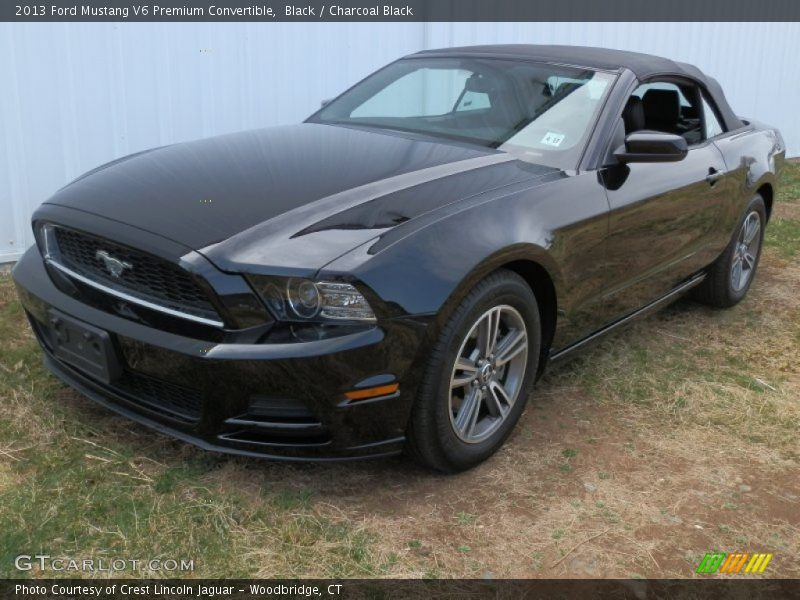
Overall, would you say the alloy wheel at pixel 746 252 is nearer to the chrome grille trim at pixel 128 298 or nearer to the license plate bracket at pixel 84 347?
the chrome grille trim at pixel 128 298

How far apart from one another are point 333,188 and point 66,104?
297 centimetres

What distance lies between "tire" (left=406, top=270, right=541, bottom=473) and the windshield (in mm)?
761

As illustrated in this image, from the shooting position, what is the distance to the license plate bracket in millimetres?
2734

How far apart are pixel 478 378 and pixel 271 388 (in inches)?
32.1

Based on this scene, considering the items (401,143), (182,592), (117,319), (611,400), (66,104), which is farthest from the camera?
(66,104)

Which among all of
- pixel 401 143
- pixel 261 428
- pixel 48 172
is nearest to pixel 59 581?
pixel 261 428

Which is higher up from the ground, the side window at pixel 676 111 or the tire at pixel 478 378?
the side window at pixel 676 111

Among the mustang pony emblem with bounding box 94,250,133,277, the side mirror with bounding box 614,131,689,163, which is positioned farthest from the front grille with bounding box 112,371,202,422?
the side mirror with bounding box 614,131,689,163

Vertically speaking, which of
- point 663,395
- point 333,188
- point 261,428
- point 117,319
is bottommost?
point 663,395

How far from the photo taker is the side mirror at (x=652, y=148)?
3451 mm

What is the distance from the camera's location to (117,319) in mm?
2746

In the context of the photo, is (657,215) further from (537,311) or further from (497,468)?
(497,468)

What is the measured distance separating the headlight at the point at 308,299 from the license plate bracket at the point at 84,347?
23.3 inches

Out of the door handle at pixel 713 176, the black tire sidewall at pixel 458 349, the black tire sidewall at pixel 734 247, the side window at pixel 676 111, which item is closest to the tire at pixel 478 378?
the black tire sidewall at pixel 458 349
